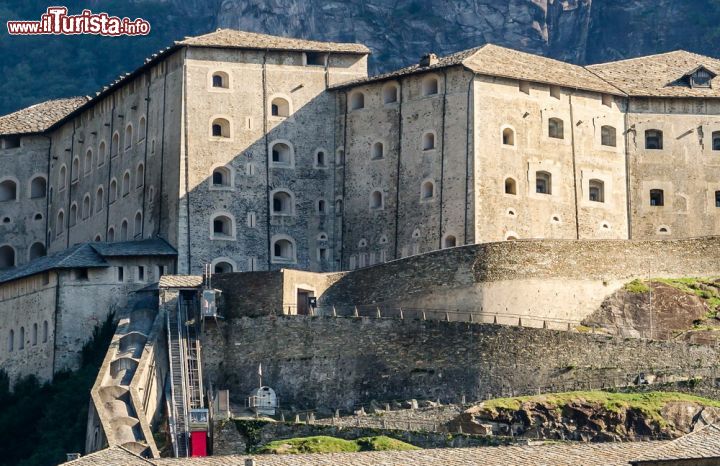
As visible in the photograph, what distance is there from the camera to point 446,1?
5305 inches

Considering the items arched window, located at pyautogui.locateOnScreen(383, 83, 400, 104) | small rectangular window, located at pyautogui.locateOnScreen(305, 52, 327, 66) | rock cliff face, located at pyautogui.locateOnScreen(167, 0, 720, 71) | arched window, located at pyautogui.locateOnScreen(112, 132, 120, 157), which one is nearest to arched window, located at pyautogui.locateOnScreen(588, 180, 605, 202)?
arched window, located at pyautogui.locateOnScreen(383, 83, 400, 104)

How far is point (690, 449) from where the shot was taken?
55406 millimetres

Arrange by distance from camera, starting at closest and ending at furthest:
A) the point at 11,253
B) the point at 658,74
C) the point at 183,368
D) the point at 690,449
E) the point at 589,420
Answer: the point at 690,449, the point at 589,420, the point at 183,368, the point at 658,74, the point at 11,253

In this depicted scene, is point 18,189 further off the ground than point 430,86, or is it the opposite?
point 430,86

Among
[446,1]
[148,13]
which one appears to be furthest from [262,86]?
[148,13]

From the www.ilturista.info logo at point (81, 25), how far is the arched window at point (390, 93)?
36264 mm

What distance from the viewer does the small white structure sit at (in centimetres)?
8112

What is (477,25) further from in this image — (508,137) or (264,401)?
(264,401)

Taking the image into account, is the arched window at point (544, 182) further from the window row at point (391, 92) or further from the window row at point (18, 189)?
the window row at point (18, 189)

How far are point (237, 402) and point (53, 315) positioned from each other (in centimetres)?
1275

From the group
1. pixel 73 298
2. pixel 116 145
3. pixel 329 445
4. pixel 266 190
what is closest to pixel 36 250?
pixel 116 145

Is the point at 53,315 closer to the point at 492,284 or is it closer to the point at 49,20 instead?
the point at 492,284

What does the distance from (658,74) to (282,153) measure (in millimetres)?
18981

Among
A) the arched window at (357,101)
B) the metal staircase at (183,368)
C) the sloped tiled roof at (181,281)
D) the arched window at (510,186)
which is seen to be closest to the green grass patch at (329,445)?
the metal staircase at (183,368)
